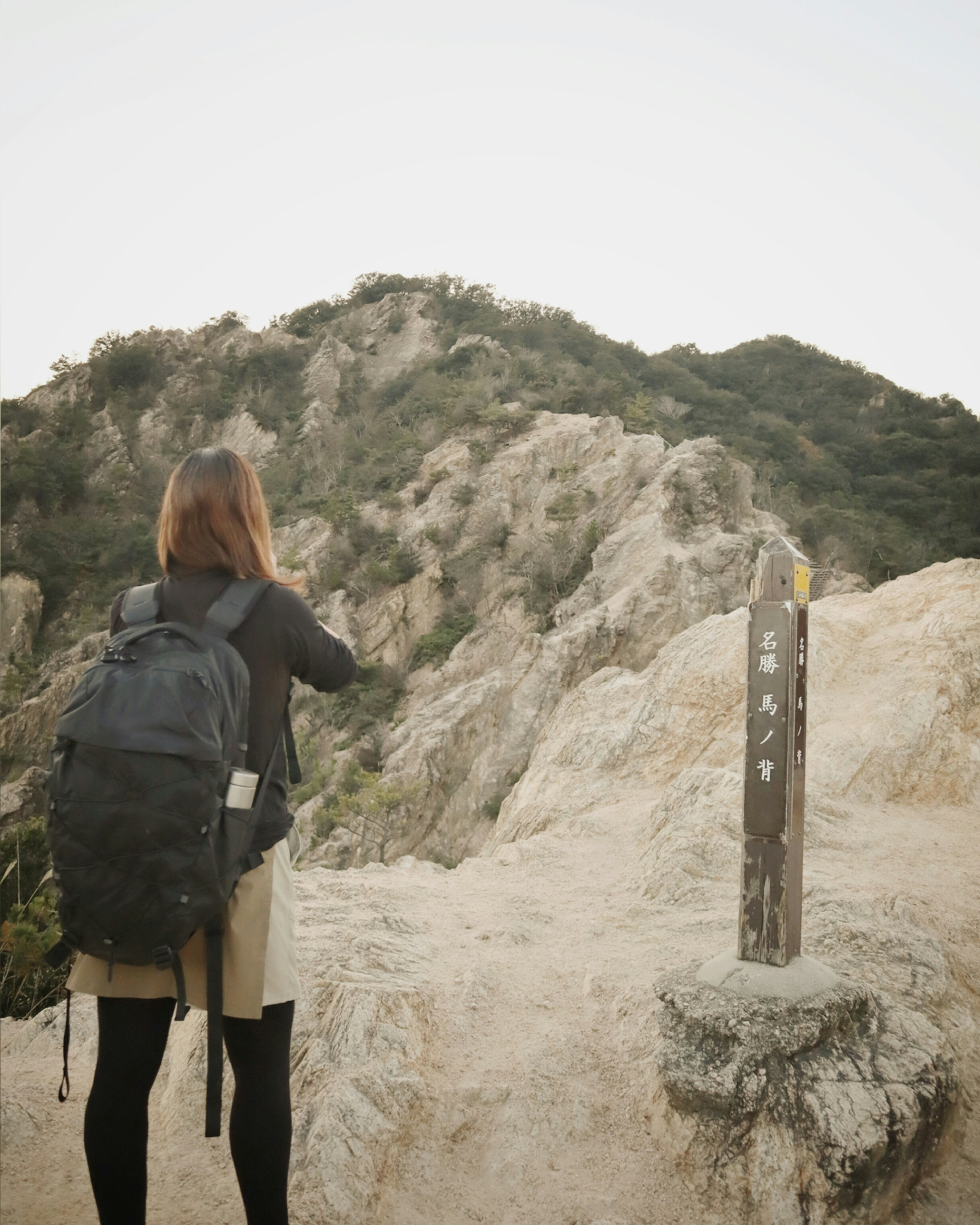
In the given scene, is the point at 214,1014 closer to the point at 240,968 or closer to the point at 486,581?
the point at 240,968

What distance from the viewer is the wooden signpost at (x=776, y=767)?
333 cm

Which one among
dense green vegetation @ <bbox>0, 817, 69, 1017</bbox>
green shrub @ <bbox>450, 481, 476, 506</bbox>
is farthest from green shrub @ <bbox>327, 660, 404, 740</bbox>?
dense green vegetation @ <bbox>0, 817, 69, 1017</bbox>

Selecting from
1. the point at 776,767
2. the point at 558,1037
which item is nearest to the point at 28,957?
the point at 558,1037

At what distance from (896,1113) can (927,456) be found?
25.8 meters

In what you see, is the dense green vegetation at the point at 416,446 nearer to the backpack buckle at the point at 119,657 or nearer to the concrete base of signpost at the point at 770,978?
the concrete base of signpost at the point at 770,978

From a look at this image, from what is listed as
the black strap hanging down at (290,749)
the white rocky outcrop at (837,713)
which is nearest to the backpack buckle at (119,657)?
the black strap hanging down at (290,749)

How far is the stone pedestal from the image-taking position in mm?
2666

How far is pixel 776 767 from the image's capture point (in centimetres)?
338

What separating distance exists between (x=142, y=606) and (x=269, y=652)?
0.31m

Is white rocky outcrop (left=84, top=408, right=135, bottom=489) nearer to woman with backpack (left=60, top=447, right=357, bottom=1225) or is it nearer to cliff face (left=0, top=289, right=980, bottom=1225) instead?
cliff face (left=0, top=289, right=980, bottom=1225)

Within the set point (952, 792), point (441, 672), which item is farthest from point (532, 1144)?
point (441, 672)

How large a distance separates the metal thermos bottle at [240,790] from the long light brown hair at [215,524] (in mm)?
439

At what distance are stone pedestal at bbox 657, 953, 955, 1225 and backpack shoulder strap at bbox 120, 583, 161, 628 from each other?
8.28 feet

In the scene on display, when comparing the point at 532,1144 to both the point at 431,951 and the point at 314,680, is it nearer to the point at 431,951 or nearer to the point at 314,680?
the point at 431,951
